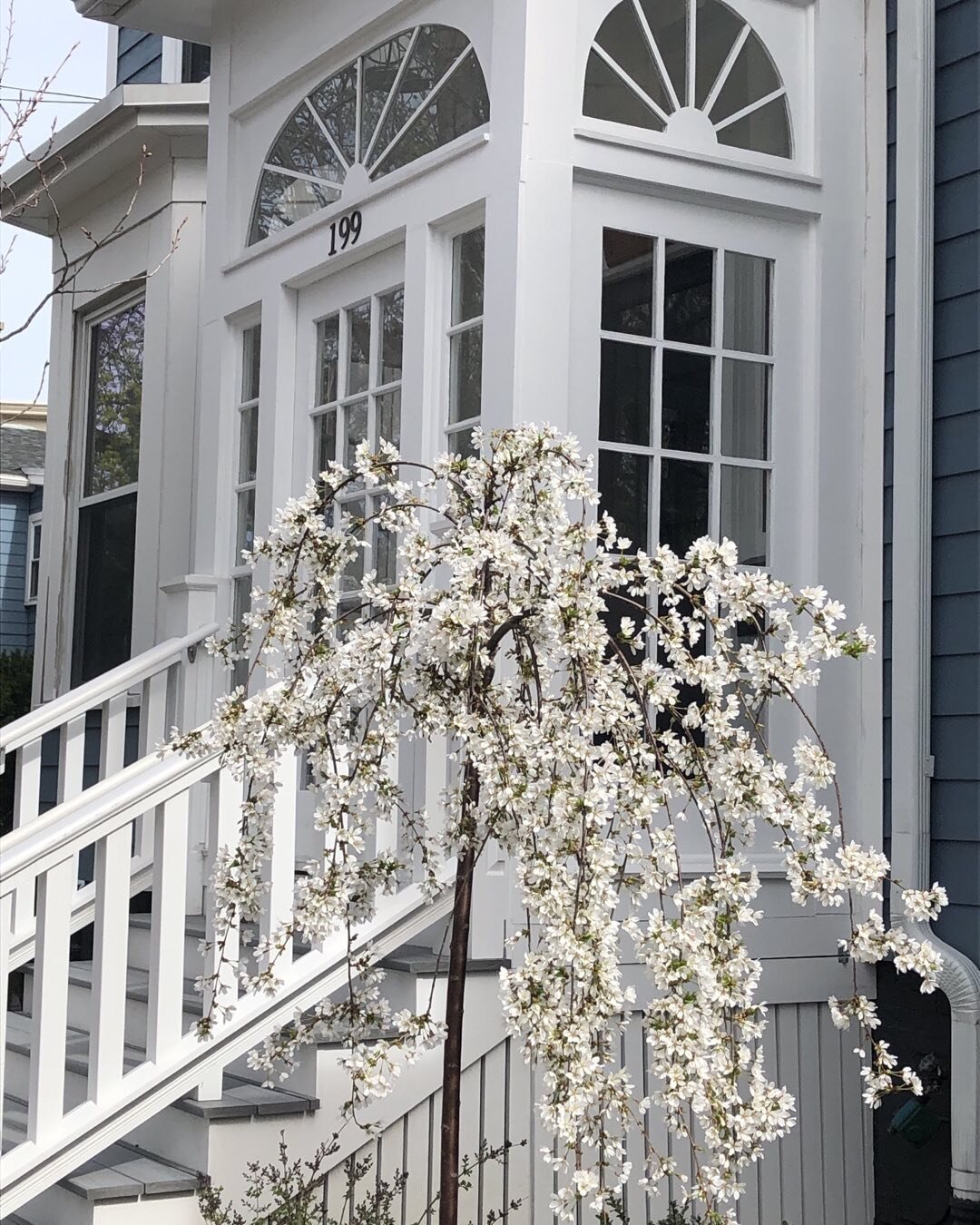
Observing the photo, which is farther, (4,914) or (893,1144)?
(893,1144)

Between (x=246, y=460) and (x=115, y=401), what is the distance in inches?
77.3

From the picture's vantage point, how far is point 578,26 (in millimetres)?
3984

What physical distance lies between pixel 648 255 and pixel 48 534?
3891mm

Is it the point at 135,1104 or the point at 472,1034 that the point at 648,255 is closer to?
the point at 472,1034

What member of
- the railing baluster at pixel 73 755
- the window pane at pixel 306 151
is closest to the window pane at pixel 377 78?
the window pane at pixel 306 151

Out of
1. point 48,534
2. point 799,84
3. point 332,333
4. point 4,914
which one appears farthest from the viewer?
point 48,534

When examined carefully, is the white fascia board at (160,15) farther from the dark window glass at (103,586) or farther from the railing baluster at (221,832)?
the railing baluster at (221,832)

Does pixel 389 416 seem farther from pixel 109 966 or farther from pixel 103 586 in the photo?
pixel 103 586

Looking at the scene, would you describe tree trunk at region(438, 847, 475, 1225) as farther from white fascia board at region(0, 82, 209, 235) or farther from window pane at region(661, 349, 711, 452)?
white fascia board at region(0, 82, 209, 235)

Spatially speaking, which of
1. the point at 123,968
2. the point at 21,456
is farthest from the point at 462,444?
the point at 21,456

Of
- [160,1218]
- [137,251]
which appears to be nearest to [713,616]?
[160,1218]

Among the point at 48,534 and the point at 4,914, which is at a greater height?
the point at 48,534

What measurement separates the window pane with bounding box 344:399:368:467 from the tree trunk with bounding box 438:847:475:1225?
1960mm

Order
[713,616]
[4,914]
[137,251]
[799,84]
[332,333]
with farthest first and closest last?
1. [137,251]
2. [332,333]
3. [799,84]
4. [4,914]
5. [713,616]
